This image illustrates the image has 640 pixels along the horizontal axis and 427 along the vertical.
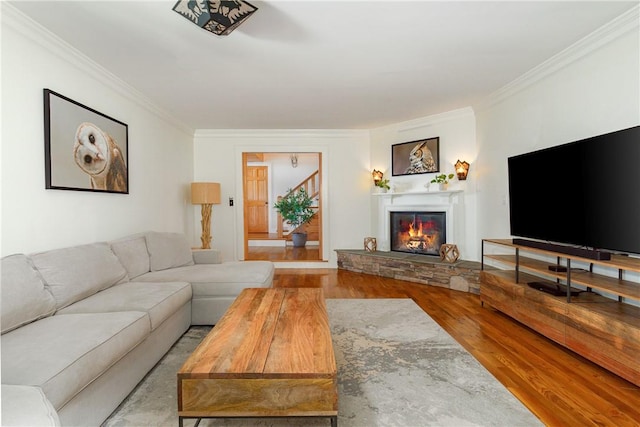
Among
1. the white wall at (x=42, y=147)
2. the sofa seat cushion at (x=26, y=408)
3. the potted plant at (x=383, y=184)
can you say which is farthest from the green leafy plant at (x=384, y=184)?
the sofa seat cushion at (x=26, y=408)

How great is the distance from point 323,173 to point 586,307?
165 inches

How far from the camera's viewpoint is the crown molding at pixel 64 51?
2.19 m

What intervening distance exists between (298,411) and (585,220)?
95.0 inches

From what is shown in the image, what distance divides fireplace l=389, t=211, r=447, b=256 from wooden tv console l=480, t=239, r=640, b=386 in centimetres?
166

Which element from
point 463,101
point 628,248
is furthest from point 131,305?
point 463,101

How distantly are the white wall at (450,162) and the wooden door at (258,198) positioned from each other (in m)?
5.27

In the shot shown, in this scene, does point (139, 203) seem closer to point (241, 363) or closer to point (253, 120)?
point (253, 120)

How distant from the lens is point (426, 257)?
16.1 ft

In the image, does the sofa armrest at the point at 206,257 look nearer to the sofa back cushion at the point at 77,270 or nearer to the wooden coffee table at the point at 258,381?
the sofa back cushion at the point at 77,270

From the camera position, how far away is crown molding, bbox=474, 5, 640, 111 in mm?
2340

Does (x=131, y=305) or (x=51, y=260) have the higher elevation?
(x=51, y=260)

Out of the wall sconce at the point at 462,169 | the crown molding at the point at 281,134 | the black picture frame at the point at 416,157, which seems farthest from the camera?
the crown molding at the point at 281,134

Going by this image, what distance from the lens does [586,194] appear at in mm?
2424

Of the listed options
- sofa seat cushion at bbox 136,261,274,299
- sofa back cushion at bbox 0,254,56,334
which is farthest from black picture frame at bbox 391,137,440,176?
sofa back cushion at bbox 0,254,56,334
